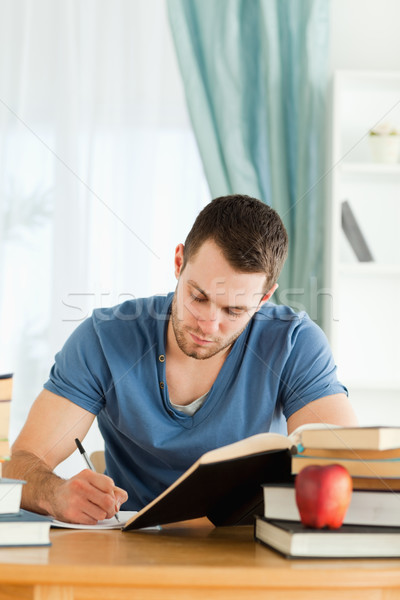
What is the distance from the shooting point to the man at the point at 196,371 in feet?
4.25

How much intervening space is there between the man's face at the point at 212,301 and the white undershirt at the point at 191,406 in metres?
0.10

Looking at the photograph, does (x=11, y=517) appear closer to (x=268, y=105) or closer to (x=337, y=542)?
(x=337, y=542)

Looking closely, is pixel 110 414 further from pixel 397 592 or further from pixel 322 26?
pixel 322 26

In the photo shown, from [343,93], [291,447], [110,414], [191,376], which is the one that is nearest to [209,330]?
[191,376]

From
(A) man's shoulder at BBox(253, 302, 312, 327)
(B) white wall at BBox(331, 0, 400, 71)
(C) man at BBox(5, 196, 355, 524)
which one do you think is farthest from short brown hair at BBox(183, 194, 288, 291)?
(B) white wall at BBox(331, 0, 400, 71)

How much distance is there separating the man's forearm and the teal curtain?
128cm

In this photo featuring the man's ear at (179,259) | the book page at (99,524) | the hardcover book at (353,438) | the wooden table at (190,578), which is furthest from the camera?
the man's ear at (179,259)

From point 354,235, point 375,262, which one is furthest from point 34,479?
point 375,262

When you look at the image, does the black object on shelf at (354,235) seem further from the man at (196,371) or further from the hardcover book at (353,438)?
the hardcover book at (353,438)

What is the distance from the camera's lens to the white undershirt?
1.37m

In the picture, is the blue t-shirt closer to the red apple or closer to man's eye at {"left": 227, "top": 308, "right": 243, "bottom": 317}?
man's eye at {"left": 227, "top": 308, "right": 243, "bottom": 317}

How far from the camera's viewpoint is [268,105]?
2.40 metres

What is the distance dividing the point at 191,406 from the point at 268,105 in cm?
142

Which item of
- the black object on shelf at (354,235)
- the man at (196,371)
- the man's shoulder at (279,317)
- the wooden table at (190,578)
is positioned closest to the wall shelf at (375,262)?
the black object on shelf at (354,235)
